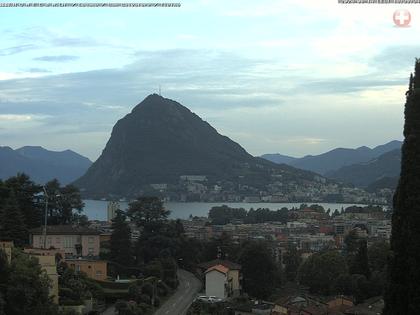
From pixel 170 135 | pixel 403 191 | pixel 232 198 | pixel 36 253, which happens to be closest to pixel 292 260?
pixel 36 253

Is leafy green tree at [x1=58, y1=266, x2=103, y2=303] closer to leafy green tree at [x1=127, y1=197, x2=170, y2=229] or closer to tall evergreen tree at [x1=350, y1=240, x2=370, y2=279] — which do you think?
leafy green tree at [x1=127, y1=197, x2=170, y2=229]

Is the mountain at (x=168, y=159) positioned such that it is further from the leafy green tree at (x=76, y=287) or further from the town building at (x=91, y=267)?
the leafy green tree at (x=76, y=287)

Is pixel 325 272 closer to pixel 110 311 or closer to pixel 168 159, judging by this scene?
pixel 110 311

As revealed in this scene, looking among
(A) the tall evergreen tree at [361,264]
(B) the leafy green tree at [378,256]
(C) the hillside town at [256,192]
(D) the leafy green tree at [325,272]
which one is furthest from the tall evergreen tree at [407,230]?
(C) the hillside town at [256,192]

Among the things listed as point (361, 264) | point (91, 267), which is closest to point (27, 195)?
point (91, 267)

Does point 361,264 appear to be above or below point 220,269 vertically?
above

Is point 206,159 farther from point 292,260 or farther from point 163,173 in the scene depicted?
point 292,260

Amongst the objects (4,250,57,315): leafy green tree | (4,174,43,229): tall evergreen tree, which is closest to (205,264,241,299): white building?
(4,174,43,229): tall evergreen tree
